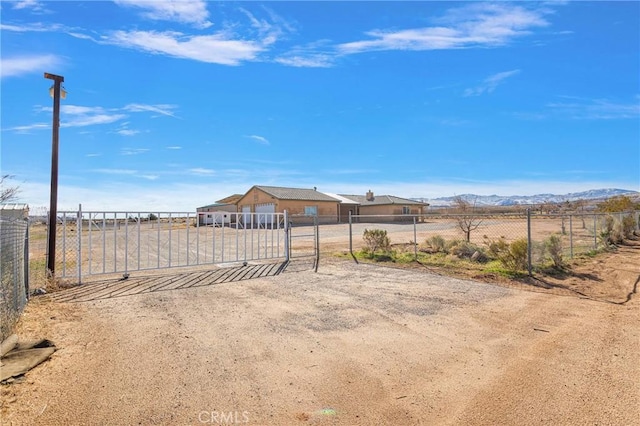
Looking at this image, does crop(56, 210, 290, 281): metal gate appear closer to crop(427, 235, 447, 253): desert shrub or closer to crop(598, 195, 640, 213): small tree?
crop(427, 235, 447, 253): desert shrub

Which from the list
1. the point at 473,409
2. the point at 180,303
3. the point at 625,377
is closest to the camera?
the point at 473,409

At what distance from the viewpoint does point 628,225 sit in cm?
1938

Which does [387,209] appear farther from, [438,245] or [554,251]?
[554,251]

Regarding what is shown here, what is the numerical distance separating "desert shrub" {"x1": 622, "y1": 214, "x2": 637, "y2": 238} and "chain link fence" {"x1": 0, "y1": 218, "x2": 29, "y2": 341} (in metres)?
23.5

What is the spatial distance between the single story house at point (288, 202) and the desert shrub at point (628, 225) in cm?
2531

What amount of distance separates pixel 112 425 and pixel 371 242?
12.1m

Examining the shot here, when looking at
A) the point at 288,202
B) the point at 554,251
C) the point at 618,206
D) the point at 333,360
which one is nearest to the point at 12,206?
the point at 333,360

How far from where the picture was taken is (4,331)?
4.59 meters

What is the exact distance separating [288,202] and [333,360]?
36302 millimetres

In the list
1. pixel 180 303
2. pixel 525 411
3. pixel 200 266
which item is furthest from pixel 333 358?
pixel 200 266

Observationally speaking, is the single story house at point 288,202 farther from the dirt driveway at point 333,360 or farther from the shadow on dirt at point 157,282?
the dirt driveway at point 333,360

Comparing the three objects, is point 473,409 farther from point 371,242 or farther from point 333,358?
point 371,242

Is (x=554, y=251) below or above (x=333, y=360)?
above

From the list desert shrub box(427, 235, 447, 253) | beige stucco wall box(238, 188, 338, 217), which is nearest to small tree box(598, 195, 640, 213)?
desert shrub box(427, 235, 447, 253)
